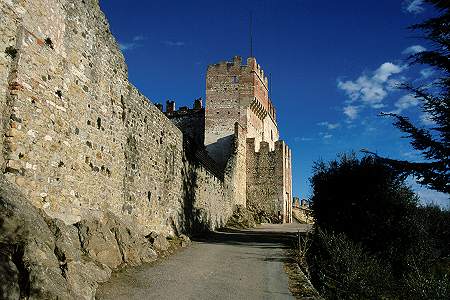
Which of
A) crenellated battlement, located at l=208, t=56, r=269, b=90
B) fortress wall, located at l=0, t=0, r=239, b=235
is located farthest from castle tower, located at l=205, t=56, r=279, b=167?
fortress wall, located at l=0, t=0, r=239, b=235

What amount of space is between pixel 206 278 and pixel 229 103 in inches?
1017

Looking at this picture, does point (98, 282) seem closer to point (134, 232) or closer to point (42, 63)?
point (134, 232)

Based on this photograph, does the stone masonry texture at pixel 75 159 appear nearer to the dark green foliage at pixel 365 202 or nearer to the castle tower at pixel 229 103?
the dark green foliage at pixel 365 202

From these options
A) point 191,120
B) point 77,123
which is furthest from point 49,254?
point 191,120

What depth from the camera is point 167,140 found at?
1507cm

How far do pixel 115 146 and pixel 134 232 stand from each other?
2.29 metres

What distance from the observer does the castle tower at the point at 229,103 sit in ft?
107

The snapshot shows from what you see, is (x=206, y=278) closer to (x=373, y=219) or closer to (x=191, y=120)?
(x=373, y=219)

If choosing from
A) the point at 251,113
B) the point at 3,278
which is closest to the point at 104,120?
the point at 3,278

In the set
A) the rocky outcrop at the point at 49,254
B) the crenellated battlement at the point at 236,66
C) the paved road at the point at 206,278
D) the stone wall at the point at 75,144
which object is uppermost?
the crenellated battlement at the point at 236,66

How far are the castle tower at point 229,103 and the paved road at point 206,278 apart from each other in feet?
65.1

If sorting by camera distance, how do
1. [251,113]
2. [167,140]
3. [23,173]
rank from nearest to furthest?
1. [23,173]
2. [167,140]
3. [251,113]

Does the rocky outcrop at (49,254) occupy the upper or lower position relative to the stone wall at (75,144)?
lower

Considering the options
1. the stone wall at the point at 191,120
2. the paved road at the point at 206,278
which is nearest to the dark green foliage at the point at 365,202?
the paved road at the point at 206,278
